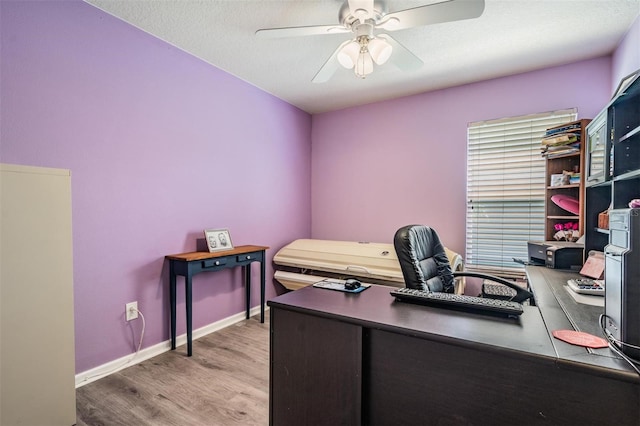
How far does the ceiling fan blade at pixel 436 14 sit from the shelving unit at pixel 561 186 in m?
1.54

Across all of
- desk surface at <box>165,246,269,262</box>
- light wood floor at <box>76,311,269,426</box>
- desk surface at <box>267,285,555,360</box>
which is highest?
desk surface at <box>165,246,269,262</box>

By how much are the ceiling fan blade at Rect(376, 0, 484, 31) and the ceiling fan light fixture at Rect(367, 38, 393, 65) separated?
0.08 meters

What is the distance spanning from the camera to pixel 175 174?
260cm

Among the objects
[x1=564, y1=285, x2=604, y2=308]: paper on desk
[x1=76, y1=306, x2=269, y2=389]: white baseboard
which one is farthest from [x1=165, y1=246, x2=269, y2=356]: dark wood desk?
[x1=564, y1=285, x2=604, y2=308]: paper on desk

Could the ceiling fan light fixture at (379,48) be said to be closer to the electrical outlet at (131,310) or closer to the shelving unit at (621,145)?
the shelving unit at (621,145)

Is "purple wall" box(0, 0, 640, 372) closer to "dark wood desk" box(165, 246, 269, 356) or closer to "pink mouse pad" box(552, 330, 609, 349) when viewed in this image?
"dark wood desk" box(165, 246, 269, 356)

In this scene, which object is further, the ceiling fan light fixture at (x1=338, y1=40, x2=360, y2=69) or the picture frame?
the picture frame

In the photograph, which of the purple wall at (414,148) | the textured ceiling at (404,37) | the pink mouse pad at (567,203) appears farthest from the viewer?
the purple wall at (414,148)

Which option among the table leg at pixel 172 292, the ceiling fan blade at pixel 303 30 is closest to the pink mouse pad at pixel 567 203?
the ceiling fan blade at pixel 303 30

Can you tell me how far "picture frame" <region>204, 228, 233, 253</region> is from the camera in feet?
8.98

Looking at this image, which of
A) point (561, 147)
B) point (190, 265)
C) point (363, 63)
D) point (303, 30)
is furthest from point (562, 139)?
point (190, 265)

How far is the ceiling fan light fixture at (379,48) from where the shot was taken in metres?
1.87

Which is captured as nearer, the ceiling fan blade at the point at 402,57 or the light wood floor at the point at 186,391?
the light wood floor at the point at 186,391

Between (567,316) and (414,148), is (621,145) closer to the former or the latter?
(567,316)
